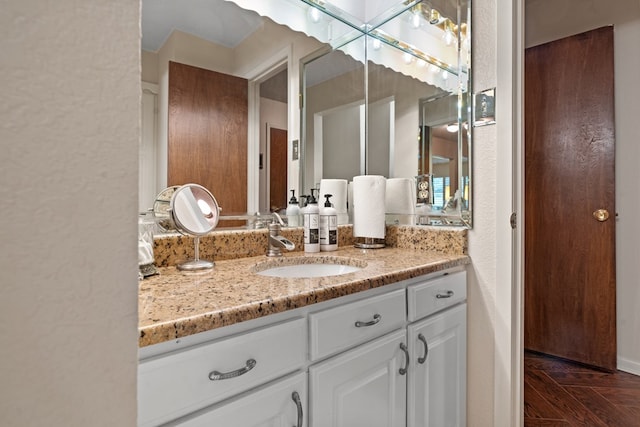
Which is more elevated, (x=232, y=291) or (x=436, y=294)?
(x=232, y=291)

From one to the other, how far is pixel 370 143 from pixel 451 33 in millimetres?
613

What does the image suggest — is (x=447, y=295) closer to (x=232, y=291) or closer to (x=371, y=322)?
(x=371, y=322)

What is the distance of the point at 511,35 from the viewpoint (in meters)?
1.31

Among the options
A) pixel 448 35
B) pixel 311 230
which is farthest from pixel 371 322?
pixel 448 35

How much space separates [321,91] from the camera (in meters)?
1.78

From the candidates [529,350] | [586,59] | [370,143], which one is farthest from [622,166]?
[370,143]

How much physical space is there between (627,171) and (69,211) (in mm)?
2741

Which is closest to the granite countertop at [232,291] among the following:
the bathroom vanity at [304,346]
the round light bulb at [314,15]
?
the bathroom vanity at [304,346]

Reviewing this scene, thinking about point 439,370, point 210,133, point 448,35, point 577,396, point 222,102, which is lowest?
point 577,396

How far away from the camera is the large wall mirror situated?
1269mm

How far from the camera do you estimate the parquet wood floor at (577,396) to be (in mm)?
1700

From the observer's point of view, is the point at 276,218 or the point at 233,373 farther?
the point at 276,218

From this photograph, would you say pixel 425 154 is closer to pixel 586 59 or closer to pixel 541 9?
pixel 586 59

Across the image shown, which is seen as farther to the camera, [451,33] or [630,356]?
[630,356]
